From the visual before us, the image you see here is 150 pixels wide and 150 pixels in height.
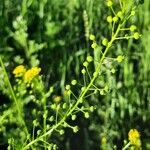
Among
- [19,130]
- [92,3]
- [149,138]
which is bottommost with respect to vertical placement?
[149,138]

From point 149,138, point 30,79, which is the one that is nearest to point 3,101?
point 30,79

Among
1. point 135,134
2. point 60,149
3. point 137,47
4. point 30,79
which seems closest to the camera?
point 30,79

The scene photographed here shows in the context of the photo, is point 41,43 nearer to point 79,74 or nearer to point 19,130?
point 79,74

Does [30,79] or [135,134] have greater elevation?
[30,79]

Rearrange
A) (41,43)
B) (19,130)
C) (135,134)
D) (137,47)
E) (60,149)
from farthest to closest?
(137,47), (41,43), (60,149), (19,130), (135,134)

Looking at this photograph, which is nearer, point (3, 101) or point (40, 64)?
point (3, 101)

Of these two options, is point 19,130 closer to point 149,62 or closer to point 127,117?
point 127,117
